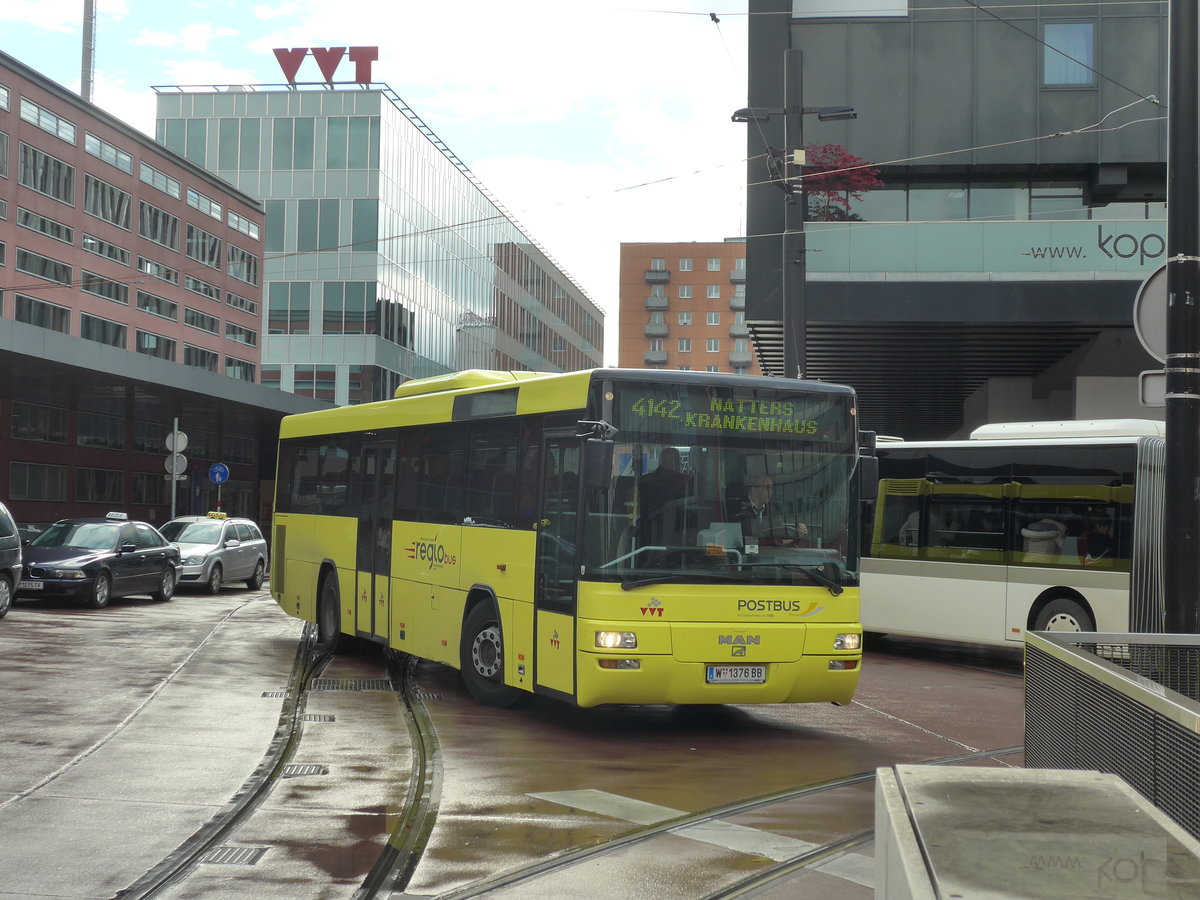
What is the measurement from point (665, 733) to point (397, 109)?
62.0 meters

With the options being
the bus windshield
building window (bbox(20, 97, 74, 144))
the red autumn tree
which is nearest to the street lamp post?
the red autumn tree

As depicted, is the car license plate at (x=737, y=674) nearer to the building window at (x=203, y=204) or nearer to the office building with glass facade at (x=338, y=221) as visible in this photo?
the office building with glass facade at (x=338, y=221)

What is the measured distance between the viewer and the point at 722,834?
715 cm

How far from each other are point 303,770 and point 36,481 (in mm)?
47098

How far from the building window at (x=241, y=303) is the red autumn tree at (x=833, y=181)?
169 feet

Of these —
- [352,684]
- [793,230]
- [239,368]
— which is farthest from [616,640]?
[239,368]

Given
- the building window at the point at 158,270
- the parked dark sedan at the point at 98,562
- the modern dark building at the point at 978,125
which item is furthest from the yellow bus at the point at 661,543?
the building window at the point at 158,270

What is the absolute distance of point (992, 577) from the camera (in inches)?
682

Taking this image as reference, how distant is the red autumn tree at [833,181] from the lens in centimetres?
2434

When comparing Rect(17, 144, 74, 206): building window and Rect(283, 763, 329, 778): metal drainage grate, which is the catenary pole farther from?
Rect(17, 144, 74, 206): building window

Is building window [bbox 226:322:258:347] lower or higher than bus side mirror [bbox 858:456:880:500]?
higher

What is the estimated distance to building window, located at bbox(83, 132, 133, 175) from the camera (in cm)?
5872

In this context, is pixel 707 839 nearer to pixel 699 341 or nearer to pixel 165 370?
pixel 165 370

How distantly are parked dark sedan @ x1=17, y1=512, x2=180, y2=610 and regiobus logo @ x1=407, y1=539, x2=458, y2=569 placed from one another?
10684 millimetres
